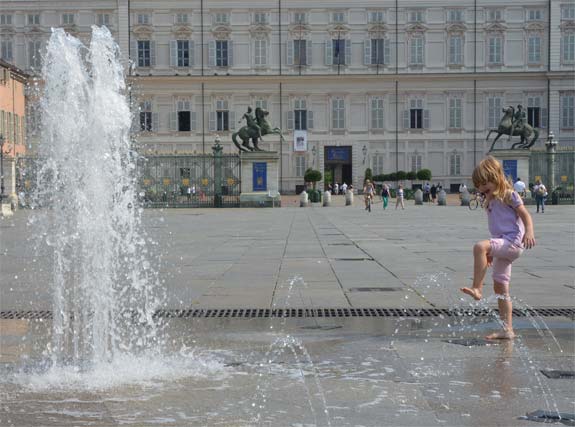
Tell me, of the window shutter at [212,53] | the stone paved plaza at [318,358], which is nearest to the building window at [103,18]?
the window shutter at [212,53]

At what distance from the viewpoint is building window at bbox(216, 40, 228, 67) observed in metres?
60.8

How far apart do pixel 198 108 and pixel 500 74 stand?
21.6 m

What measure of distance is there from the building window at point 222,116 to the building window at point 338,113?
24.9 ft

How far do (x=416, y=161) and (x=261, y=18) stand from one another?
15.1m

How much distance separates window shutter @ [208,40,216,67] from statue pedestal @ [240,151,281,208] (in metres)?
22.0

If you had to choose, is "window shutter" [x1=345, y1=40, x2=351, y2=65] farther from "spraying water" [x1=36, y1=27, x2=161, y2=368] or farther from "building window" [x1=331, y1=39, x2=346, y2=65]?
"spraying water" [x1=36, y1=27, x2=161, y2=368]

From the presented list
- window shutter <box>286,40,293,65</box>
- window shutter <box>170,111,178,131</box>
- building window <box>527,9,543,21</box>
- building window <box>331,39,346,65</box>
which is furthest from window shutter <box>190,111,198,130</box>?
building window <box>527,9,543,21</box>

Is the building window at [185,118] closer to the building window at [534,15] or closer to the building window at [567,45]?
the building window at [534,15]

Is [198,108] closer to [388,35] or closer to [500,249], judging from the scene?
[388,35]

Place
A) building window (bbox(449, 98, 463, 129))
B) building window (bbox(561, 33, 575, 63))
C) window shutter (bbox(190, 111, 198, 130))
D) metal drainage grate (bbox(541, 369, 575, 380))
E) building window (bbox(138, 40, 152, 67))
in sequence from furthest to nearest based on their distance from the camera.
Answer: window shutter (bbox(190, 111, 198, 130)), building window (bbox(138, 40, 152, 67)), building window (bbox(449, 98, 463, 129)), building window (bbox(561, 33, 575, 63)), metal drainage grate (bbox(541, 369, 575, 380))

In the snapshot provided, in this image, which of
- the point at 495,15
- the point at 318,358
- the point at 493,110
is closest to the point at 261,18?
the point at 495,15

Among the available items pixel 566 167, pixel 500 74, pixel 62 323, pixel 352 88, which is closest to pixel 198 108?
pixel 352 88

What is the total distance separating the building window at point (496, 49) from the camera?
60375 millimetres

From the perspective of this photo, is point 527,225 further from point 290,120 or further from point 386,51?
point 386,51
